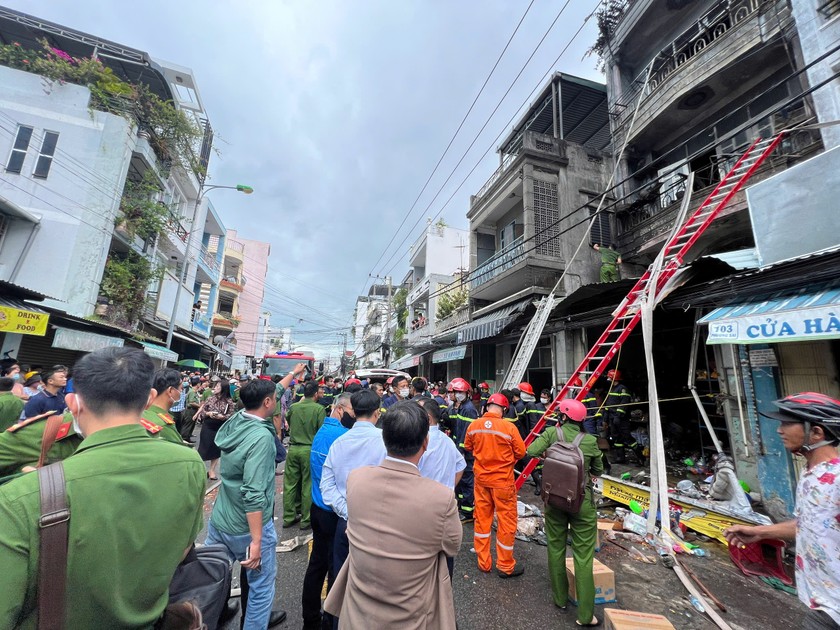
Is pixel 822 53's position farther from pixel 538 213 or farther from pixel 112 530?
pixel 112 530

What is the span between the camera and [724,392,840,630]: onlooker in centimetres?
176

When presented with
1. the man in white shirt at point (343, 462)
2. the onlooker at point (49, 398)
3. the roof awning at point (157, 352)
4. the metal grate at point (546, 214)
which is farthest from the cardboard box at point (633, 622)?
the roof awning at point (157, 352)

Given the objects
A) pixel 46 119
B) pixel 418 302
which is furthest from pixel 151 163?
pixel 418 302

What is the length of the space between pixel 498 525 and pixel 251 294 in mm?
35979

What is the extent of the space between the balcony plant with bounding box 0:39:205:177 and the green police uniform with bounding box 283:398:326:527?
49.9ft

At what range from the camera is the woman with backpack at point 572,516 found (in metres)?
3.15

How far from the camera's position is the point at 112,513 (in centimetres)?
112

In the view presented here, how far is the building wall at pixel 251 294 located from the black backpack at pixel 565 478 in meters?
35.5

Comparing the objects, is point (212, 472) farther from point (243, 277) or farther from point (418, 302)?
point (243, 277)

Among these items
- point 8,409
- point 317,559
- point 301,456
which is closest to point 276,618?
point 317,559

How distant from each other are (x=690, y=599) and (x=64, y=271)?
1711 cm

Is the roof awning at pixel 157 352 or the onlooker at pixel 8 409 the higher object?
the roof awning at pixel 157 352

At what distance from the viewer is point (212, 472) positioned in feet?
22.2

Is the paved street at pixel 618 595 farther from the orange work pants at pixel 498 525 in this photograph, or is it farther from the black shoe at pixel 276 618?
the orange work pants at pixel 498 525
